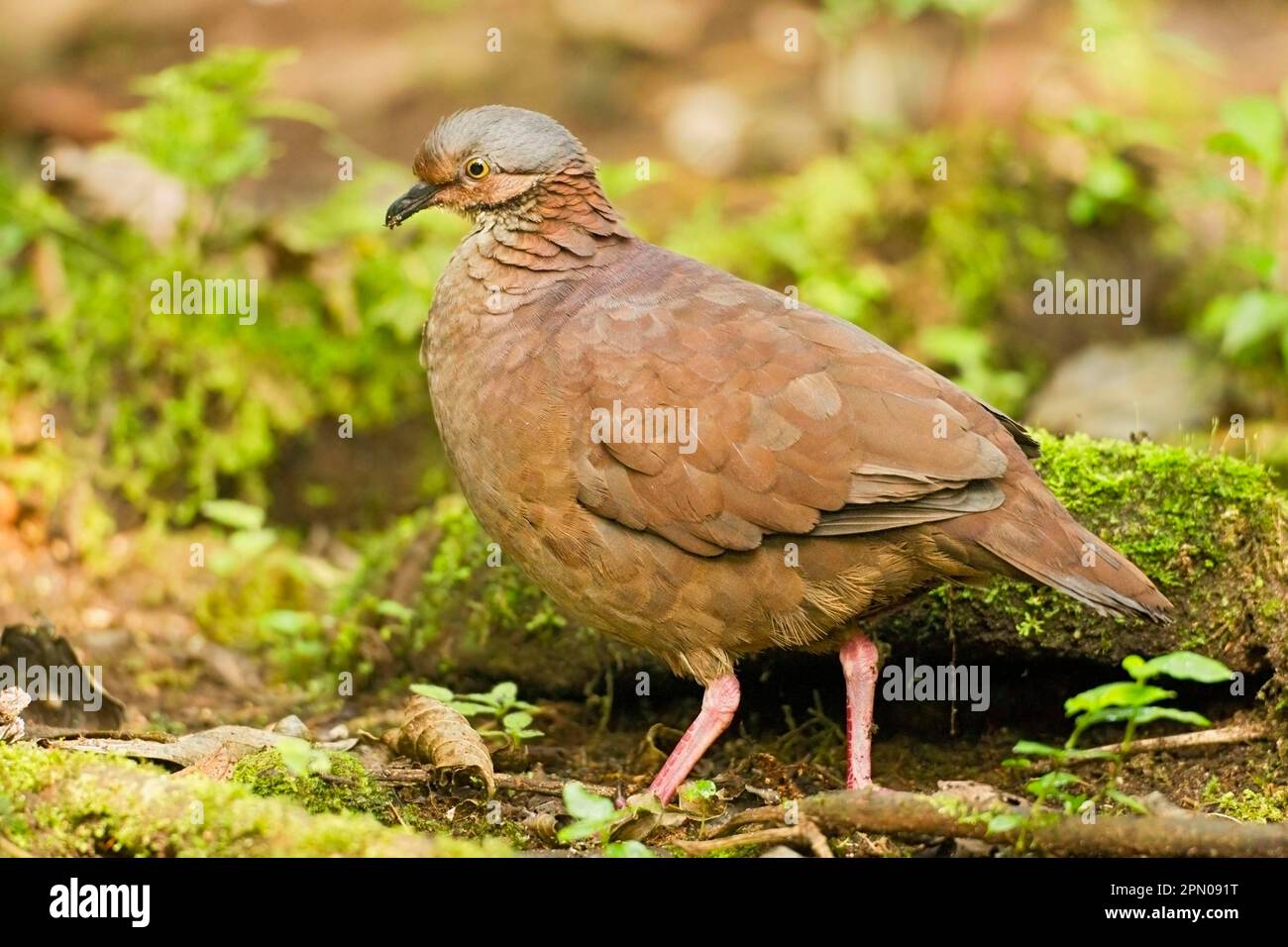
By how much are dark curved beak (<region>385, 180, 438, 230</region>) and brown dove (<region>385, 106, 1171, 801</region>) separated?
1.41 ft

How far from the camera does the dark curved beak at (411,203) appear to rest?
4918 mm

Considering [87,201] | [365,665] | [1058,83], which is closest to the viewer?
[365,665]

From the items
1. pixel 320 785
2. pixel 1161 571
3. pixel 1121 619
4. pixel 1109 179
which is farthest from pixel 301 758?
pixel 1109 179

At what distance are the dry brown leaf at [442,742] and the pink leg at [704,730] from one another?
0.56 metres

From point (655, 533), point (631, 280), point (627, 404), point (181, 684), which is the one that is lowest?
point (181, 684)

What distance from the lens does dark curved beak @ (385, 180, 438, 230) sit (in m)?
4.92

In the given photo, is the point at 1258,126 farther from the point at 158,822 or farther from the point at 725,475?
the point at 158,822

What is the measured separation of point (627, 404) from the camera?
4.33 meters

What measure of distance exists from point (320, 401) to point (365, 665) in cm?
199

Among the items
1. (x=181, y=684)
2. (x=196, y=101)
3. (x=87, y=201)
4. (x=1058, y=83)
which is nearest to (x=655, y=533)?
(x=181, y=684)

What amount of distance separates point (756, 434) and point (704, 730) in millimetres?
997

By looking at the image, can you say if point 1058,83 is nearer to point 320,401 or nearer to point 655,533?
point 320,401

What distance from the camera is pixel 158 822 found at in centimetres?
354

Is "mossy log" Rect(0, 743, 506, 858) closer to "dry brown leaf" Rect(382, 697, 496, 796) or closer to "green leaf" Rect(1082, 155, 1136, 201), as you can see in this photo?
"dry brown leaf" Rect(382, 697, 496, 796)
